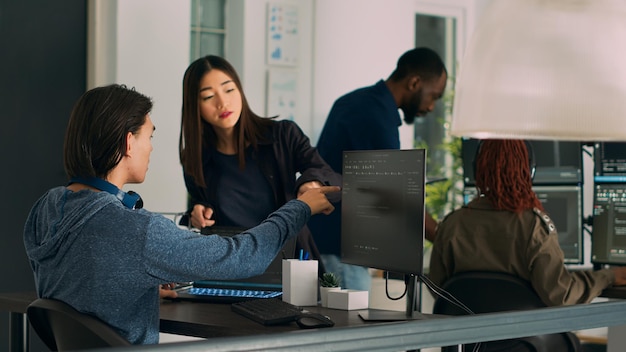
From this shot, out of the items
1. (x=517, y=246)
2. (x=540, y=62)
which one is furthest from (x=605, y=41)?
(x=517, y=246)

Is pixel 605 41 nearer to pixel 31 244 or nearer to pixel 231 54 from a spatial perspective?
pixel 31 244

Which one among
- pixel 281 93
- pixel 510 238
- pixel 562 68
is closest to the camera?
pixel 562 68

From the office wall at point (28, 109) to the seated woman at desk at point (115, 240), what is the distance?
2428 millimetres

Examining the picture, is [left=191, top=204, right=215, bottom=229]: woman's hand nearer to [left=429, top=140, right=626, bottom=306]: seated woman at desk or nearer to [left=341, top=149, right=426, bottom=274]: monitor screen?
[left=341, top=149, right=426, bottom=274]: monitor screen

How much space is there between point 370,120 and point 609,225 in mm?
1043

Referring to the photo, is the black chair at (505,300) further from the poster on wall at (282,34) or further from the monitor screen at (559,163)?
the poster on wall at (282,34)

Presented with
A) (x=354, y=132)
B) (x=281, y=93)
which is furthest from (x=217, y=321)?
(x=281, y=93)

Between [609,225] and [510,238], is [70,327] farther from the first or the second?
[609,225]

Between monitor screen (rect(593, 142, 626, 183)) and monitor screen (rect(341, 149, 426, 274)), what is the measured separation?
5.42ft

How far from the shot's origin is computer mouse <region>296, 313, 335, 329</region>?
233 cm

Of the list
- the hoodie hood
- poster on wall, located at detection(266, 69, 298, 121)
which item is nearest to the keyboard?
the hoodie hood

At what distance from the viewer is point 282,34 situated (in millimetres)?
5719

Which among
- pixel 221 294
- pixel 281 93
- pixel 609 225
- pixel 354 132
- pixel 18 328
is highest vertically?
pixel 281 93

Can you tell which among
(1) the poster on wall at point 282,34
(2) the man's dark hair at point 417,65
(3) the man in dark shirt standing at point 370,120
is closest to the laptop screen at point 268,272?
(3) the man in dark shirt standing at point 370,120
